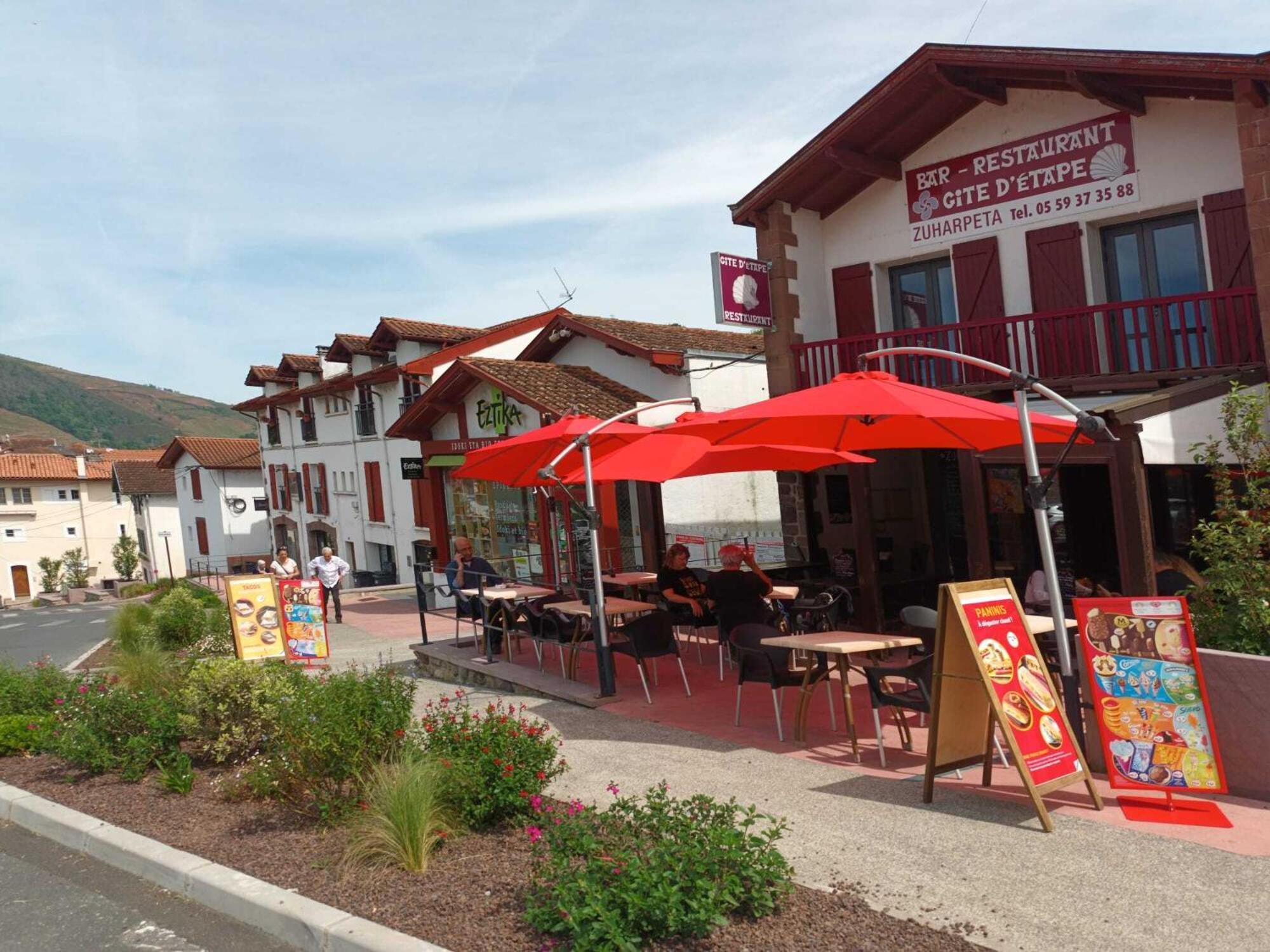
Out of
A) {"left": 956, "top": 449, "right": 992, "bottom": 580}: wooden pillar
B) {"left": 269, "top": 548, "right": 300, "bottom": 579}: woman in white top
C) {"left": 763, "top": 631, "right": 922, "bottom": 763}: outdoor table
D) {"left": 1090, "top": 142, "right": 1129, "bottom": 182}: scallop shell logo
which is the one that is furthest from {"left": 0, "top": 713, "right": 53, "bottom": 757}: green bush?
{"left": 1090, "top": 142, "right": 1129, "bottom": 182}: scallop shell logo

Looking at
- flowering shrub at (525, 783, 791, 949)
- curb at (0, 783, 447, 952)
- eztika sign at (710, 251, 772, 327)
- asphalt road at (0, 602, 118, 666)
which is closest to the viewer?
flowering shrub at (525, 783, 791, 949)

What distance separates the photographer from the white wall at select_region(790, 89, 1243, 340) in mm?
10484

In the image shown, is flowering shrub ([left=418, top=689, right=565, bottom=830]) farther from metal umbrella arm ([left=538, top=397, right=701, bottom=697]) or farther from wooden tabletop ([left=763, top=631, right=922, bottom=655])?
metal umbrella arm ([left=538, top=397, right=701, bottom=697])

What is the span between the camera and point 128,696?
821cm

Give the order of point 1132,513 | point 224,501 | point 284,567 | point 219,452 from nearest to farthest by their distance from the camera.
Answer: point 1132,513 → point 284,567 → point 224,501 → point 219,452

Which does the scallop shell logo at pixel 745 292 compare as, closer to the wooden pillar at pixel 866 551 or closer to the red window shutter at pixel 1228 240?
the wooden pillar at pixel 866 551

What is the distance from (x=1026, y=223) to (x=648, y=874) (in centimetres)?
985

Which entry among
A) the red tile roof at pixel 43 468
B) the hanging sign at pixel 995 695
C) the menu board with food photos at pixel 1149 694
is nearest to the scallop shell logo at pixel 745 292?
the hanging sign at pixel 995 695

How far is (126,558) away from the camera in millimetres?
62656

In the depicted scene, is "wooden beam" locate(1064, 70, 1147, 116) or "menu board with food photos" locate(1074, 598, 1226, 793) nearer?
"menu board with food photos" locate(1074, 598, 1226, 793)

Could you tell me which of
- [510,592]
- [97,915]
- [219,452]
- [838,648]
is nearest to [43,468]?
[219,452]

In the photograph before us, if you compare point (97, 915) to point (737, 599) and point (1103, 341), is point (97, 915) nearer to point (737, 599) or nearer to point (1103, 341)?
point (737, 599)

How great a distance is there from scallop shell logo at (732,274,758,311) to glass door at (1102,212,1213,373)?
13.3 feet

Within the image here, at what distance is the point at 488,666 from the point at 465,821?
530cm
